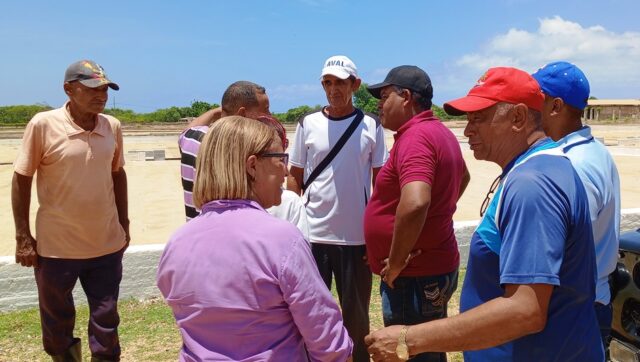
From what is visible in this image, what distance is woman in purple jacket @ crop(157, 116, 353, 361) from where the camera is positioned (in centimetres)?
162

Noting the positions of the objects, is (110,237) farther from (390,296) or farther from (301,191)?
(390,296)

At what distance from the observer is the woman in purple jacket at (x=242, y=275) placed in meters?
1.62

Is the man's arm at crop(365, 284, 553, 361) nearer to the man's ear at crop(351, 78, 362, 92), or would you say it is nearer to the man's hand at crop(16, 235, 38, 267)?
the man's ear at crop(351, 78, 362, 92)

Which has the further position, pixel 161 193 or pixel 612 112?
pixel 612 112

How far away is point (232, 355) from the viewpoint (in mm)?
1653

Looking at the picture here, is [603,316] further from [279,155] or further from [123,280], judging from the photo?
[123,280]

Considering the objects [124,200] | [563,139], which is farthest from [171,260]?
[124,200]

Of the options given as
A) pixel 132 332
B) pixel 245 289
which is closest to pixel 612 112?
pixel 132 332

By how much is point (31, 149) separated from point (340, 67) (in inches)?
79.1

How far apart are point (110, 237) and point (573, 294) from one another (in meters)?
2.92

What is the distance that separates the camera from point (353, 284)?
354cm

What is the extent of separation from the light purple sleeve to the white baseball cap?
215 cm

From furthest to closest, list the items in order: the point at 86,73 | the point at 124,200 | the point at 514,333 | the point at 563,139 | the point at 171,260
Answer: the point at 124,200, the point at 86,73, the point at 563,139, the point at 171,260, the point at 514,333

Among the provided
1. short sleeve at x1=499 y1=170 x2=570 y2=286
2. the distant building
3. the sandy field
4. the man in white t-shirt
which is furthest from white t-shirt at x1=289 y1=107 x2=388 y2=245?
the distant building
